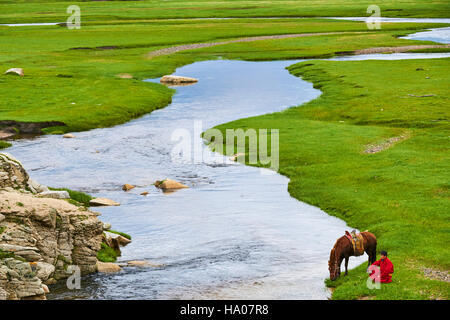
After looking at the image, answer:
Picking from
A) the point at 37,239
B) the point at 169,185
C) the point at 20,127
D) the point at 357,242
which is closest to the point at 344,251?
the point at 357,242

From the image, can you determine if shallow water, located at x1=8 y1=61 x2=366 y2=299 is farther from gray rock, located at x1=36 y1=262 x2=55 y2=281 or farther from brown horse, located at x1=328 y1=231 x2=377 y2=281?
gray rock, located at x1=36 y1=262 x2=55 y2=281

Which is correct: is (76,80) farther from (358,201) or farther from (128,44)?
(358,201)

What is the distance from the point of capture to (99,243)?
3097 cm

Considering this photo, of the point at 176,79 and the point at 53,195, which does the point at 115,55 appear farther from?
the point at 53,195

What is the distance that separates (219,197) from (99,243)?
1200 cm

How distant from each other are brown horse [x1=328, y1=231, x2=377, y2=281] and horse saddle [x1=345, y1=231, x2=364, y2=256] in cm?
12

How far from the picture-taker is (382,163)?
1769 inches

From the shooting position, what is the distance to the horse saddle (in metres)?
27.1

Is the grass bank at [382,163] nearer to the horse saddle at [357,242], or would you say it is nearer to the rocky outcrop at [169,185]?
→ the horse saddle at [357,242]

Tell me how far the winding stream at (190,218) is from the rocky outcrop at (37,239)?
1100mm

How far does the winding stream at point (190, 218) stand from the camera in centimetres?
2797

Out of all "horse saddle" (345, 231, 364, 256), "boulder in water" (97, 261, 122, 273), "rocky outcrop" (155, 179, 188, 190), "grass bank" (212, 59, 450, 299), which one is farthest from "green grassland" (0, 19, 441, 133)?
"horse saddle" (345, 231, 364, 256)
